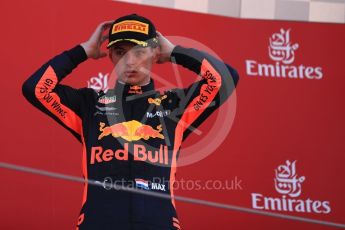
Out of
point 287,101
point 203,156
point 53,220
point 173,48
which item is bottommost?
point 53,220

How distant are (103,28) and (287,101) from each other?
982mm

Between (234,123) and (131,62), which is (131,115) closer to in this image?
(131,62)

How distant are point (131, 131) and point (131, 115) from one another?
0.04 meters

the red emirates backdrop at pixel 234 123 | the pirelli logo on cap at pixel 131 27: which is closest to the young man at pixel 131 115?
the pirelli logo on cap at pixel 131 27

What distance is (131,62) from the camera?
168 cm

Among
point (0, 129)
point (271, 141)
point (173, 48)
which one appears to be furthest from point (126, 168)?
point (271, 141)

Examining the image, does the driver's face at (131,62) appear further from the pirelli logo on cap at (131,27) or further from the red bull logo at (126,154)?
the red bull logo at (126,154)

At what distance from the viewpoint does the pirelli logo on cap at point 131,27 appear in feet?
5.54

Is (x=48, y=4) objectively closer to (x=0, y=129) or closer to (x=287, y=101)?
(x=0, y=129)

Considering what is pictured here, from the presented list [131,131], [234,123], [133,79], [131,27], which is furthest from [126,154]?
[234,123]

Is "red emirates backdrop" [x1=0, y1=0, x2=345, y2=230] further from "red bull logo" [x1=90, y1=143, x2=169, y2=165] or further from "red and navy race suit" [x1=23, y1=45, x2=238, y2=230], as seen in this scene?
"red bull logo" [x1=90, y1=143, x2=169, y2=165]

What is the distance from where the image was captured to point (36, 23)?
2377 millimetres

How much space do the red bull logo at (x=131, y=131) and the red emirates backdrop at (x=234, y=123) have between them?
770 mm

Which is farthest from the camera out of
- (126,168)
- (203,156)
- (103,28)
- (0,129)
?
(203,156)
